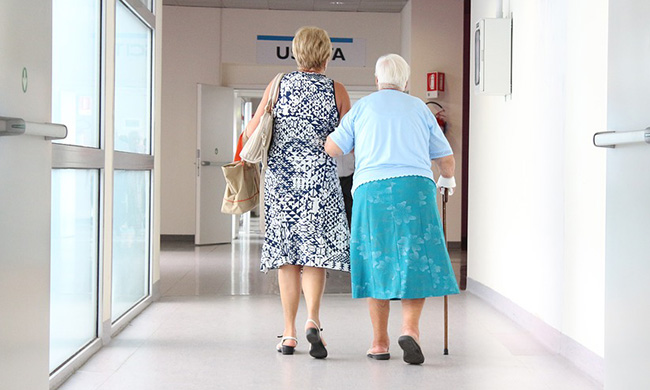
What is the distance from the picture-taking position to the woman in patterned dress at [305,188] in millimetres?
3871

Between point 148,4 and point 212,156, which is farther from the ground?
point 148,4

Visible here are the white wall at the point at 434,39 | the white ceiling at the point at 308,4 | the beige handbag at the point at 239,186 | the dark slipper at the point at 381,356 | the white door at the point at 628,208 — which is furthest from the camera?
the white ceiling at the point at 308,4

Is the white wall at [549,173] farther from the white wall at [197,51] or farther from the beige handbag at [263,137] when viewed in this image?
the white wall at [197,51]

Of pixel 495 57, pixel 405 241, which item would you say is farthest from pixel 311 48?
pixel 495 57

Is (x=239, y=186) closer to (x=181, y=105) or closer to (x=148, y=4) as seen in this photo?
(x=148, y=4)

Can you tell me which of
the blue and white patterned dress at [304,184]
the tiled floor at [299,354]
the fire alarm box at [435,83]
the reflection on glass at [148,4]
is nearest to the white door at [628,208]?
the tiled floor at [299,354]

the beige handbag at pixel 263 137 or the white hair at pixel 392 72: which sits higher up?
the white hair at pixel 392 72

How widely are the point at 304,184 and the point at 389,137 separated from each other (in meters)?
0.48

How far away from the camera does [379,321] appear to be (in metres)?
3.79

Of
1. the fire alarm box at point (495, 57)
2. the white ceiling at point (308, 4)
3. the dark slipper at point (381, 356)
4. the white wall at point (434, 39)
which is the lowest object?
the dark slipper at point (381, 356)

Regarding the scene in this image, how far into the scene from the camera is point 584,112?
12.1ft

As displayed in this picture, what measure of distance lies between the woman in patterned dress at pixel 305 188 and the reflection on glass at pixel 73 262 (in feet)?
2.69

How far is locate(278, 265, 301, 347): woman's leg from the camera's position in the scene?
3.94 metres

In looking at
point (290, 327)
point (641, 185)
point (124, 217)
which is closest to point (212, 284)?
point (124, 217)
